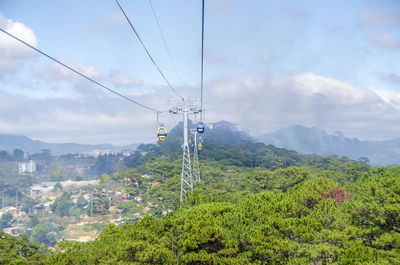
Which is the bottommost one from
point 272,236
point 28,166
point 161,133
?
point 28,166

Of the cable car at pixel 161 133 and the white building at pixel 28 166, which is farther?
the white building at pixel 28 166

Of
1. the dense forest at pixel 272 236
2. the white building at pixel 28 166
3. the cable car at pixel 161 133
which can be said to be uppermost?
the cable car at pixel 161 133

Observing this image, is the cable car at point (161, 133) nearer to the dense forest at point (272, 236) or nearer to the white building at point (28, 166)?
the dense forest at point (272, 236)

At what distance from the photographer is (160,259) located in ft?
48.6

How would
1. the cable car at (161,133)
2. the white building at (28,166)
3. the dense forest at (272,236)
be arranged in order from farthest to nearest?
the white building at (28,166)
the cable car at (161,133)
the dense forest at (272,236)

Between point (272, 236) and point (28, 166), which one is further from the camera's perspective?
point (28, 166)

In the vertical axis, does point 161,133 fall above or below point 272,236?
above

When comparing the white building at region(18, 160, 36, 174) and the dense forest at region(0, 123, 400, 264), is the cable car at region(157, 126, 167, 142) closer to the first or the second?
the dense forest at region(0, 123, 400, 264)

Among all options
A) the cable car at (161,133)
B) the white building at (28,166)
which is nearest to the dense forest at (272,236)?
the cable car at (161,133)

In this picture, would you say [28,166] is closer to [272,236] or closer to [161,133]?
[161,133]

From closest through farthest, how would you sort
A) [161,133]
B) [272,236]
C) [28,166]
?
[272,236]
[161,133]
[28,166]

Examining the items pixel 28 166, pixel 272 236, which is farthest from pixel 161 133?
pixel 28 166

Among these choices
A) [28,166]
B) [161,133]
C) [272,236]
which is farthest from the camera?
[28,166]

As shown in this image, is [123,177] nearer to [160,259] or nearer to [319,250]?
[160,259]
